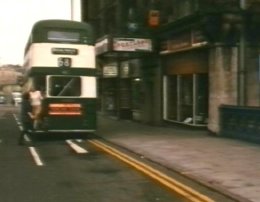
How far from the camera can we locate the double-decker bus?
19219 mm

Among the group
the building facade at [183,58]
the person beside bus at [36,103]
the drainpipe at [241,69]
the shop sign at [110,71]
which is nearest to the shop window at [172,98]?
the building facade at [183,58]

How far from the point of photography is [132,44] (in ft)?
76.6

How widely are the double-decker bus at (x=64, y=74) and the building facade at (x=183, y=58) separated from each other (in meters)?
3.46

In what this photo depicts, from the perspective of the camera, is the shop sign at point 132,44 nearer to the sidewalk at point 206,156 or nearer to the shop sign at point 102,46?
the shop sign at point 102,46

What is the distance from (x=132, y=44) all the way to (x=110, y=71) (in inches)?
441

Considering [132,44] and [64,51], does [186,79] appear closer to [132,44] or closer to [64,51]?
[132,44]

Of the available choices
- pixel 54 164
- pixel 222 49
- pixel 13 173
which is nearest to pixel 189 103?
pixel 222 49

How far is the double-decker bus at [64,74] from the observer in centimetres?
1922

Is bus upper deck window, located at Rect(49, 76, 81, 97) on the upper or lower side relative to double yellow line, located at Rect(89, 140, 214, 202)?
upper

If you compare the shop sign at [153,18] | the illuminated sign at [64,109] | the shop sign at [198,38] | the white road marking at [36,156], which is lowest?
the white road marking at [36,156]

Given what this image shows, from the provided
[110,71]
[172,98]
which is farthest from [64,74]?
[110,71]

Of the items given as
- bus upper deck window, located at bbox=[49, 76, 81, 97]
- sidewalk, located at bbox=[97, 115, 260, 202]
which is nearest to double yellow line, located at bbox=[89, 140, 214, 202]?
sidewalk, located at bbox=[97, 115, 260, 202]

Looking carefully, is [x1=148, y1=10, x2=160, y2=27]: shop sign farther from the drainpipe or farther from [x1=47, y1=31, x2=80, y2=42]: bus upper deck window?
the drainpipe

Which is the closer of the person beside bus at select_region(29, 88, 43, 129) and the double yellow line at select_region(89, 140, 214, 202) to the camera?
the double yellow line at select_region(89, 140, 214, 202)
